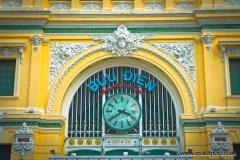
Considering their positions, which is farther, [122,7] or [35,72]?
[122,7]

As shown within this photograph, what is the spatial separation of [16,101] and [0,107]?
0.70 m

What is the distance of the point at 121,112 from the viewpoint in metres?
20.6

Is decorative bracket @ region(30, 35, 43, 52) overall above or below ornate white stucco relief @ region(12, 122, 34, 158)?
above

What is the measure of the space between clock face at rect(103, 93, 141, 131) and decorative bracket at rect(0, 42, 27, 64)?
4.31m

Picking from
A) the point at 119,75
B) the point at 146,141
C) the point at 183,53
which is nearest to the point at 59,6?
the point at 119,75

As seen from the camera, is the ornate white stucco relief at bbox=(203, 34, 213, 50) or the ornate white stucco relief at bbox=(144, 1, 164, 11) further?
the ornate white stucco relief at bbox=(144, 1, 164, 11)

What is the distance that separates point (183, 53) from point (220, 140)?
418 centimetres

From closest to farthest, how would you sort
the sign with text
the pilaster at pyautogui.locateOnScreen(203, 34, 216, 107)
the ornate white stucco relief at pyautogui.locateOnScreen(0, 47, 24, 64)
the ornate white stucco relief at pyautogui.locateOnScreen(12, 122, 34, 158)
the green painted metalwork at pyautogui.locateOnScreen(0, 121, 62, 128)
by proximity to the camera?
the ornate white stucco relief at pyautogui.locateOnScreen(12, 122, 34, 158) < the green painted metalwork at pyautogui.locateOnScreen(0, 121, 62, 128) < the pilaster at pyautogui.locateOnScreen(203, 34, 216, 107) < the ornate white stucco relief at pyautogui.locateOnScreen(0, 47, 24, 64) < the sign with text

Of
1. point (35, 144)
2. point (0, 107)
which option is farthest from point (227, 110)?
point (0, 107)

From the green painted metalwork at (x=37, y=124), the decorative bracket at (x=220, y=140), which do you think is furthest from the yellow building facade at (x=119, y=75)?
the decorative bracket at (x=220, y=140)

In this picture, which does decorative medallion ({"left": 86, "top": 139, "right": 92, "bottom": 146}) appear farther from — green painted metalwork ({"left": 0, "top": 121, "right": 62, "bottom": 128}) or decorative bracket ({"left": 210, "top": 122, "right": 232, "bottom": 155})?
decorative bracket ({"left": 210, "top": 122, "right": 232, "bottom": 155})

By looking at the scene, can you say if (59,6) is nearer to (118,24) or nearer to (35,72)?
(118,24)

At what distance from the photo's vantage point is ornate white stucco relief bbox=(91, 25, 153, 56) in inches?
830

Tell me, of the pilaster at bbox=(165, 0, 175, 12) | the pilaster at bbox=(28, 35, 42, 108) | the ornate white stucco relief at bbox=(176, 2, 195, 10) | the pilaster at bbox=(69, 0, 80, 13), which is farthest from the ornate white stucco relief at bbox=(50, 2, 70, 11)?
the ornate white stucco relief at bbox=(176, 2, 195, 10)
